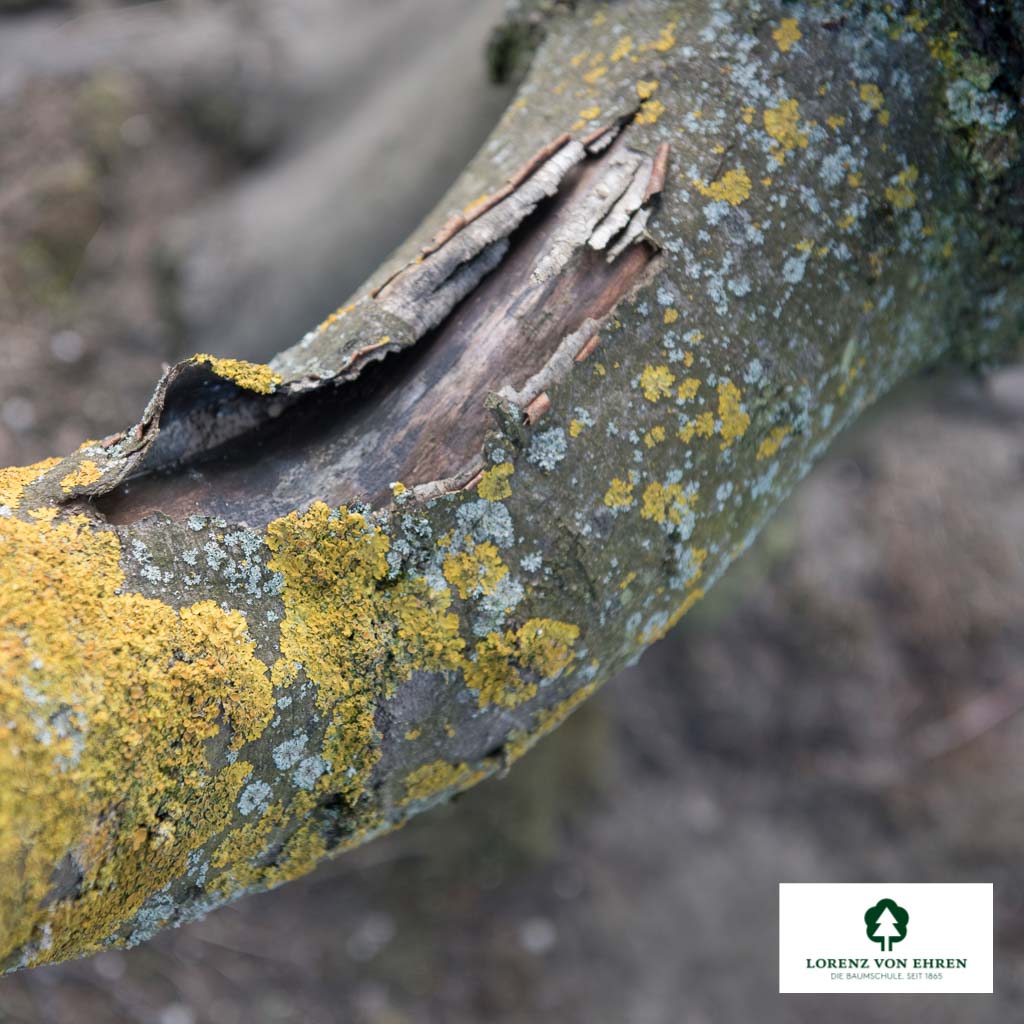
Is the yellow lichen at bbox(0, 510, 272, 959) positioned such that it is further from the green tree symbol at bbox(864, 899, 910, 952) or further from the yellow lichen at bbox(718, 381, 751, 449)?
the green tree symbol at bbox(864, 899, 910, 952)

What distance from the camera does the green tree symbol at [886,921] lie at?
1810 millimetres

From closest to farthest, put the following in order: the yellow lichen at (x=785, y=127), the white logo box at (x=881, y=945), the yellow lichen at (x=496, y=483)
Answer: the yellow lichen at (x=496, y=483), the yellow lichen at (x=785, y=127), the white logo box at (x=881, y=945)

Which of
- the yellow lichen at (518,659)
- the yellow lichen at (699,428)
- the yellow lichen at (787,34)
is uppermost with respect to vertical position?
the yellow lichen at (787,34)

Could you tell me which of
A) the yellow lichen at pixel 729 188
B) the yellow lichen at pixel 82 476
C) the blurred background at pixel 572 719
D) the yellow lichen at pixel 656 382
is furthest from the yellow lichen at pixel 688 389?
the blurred background at pixel 572 719

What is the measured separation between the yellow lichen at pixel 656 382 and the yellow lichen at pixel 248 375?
405 mm

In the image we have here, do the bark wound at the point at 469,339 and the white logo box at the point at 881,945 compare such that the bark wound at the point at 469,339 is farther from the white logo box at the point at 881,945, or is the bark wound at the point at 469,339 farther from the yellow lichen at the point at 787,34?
the white logo box at the point at 881,945

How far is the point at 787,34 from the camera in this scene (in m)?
1.03

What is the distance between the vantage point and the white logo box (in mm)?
1801

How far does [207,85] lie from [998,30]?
1889mm

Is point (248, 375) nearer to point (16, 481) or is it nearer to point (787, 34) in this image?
point (16, 481)

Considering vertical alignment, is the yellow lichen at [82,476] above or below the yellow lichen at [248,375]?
below

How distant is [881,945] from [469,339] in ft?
5.48

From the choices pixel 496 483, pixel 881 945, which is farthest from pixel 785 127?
pixel 881 945

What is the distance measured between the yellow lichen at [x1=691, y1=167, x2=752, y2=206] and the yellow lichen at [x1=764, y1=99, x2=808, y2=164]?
63mm
